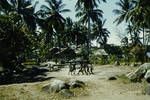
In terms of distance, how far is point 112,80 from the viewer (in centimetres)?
2708

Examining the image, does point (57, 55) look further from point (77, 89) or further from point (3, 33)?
point (77, 89)

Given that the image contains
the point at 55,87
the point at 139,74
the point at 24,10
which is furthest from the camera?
the point at 24,10

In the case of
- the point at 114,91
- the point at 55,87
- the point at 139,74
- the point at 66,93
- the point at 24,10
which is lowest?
the point at 114,91

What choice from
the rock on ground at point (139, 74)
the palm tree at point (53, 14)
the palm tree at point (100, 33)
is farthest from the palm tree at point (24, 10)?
the rock on ground at point (139, 74)

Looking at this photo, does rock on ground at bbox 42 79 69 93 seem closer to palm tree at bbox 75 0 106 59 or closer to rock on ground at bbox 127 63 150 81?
rock on ground at bbox 127 63 150 81

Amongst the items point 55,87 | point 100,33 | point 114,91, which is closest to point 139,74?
point 114,91

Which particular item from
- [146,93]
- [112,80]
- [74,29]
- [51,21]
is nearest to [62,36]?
[74,29]

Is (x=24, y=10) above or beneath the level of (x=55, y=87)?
above

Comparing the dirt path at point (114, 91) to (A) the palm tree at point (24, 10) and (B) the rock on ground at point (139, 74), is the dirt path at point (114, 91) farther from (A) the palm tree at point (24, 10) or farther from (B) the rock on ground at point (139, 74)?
(A) the palm tree at point (24, 10)

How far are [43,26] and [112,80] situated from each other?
5070 cm

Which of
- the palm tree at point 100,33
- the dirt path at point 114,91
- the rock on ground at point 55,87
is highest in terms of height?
the palm tree at point 100,33

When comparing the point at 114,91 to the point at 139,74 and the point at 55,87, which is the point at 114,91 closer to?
the point at 55,87

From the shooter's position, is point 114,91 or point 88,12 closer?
point 114,91

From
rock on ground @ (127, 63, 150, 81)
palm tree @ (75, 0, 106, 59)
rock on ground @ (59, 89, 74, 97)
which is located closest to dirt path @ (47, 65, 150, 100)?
rock on ground @ (59, 89, 74, 97)
